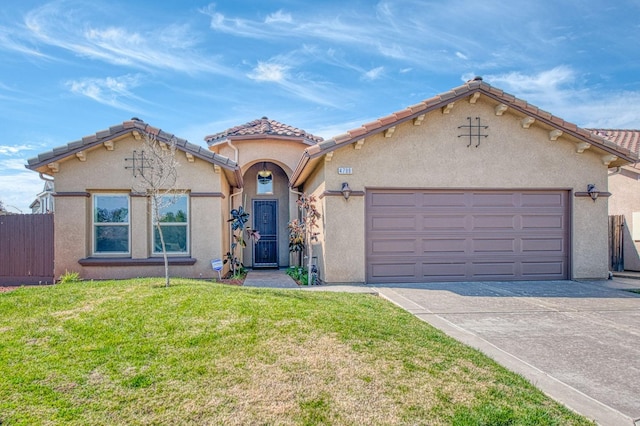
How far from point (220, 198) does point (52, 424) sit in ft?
28.8

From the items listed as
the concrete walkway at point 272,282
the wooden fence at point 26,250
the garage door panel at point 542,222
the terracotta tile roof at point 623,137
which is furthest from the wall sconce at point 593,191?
the wooden fence at point 26,250

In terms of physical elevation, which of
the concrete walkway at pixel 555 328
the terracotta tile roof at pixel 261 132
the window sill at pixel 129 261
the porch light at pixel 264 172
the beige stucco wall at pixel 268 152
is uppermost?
the terracotta tile roof at pixel 261 132

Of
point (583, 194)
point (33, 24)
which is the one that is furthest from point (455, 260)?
point (33, 24)

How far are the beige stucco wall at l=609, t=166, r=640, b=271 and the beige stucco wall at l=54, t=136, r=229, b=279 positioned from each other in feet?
45.1

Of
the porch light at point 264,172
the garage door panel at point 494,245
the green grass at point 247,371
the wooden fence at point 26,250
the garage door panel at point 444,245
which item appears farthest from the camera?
the porch light at point 264,172

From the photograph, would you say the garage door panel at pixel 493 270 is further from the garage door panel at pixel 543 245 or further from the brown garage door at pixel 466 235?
the garage door panel at pixel 543 245

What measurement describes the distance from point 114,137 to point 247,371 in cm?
902

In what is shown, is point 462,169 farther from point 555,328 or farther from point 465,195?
point 555,328

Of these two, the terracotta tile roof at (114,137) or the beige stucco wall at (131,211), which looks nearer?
the terracotta tile roof at (114,137)

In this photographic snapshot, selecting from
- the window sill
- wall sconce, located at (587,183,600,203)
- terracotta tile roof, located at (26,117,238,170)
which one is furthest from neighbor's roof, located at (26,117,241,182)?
wall sconce, located at (587,183,600,203)

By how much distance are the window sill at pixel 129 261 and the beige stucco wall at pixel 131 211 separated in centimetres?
12

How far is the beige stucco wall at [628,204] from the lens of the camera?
1480cm

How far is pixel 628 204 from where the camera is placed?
50.3ft

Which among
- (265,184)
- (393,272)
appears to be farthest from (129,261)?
(393,272)
